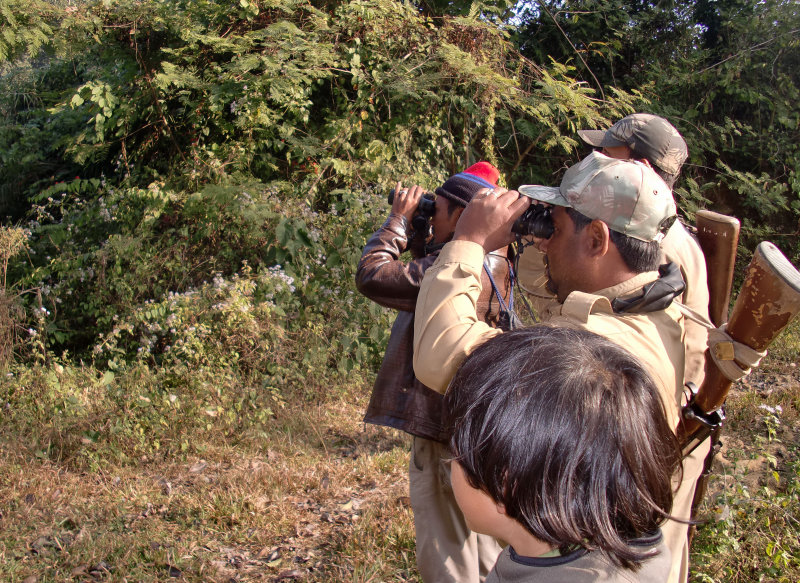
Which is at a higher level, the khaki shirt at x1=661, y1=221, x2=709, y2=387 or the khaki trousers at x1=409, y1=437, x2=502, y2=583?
the khaki shirt at x1=661, y1=221, x2=709, y2=387

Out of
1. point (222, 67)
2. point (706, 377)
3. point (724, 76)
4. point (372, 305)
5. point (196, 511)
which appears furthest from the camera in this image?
point (724, 76)

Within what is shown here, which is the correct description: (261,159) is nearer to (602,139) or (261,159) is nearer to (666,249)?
(602,139)

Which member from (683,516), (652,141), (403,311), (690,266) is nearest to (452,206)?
(403,311)

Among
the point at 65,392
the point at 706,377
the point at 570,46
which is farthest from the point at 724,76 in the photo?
the point at 65,392

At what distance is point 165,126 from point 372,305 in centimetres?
269

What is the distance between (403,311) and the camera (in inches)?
101

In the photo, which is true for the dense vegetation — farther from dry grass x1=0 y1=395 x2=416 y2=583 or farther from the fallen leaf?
dry grass x1=0 y1=395 x2=416 y2=583

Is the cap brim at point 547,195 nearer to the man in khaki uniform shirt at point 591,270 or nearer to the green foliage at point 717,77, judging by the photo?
the man in khaki uniform shirt at point 591,270

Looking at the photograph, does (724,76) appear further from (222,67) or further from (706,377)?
(706,377)

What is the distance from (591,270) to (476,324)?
337mm

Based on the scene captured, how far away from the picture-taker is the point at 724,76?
738 cm

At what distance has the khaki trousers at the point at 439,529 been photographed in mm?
2318

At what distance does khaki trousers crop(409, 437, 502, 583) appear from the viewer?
2318 mm

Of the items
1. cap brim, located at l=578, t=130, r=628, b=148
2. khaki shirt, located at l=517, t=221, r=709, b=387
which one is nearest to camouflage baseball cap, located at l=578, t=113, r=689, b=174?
cap brim, located at l=578, t=130, r=628, b=148
